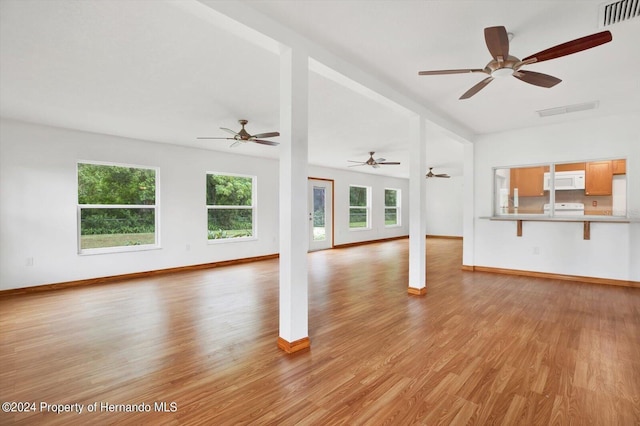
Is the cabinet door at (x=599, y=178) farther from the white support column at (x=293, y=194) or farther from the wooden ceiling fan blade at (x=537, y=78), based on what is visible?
the white support column at (x=293, y=194)

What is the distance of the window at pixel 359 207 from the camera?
10.0m

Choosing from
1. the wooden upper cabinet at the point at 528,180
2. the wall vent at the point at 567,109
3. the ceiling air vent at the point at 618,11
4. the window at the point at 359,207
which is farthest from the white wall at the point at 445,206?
the ceiling air vent at the point at 618,11

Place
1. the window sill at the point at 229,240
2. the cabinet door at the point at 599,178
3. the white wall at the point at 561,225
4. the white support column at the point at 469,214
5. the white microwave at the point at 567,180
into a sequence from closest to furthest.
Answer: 1. the white wall at the point at 561,225
2. the cabinet door at the point at 599,178
3. the white microwave at the point at 567,180
4. the white support column at the point at 469,214
5. the window sill at the point at 229,240

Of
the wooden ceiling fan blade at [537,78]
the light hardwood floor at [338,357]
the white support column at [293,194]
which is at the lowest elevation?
the light hardwood floor at [338,357]

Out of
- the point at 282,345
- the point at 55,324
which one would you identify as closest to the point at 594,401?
the point at 282,345

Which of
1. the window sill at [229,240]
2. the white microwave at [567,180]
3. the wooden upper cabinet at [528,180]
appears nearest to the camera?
the white microwave at [567,180]

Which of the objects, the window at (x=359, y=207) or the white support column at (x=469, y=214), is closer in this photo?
the white support column at (x=469, y=214)

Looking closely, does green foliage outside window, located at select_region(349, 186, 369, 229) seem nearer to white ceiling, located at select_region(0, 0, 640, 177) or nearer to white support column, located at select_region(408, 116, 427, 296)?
white ceiling, located at select_region(0, 0, 640, 177)

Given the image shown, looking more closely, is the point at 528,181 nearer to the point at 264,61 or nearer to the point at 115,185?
the point at 264,61

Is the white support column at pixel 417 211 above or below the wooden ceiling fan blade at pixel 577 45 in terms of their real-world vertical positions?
below

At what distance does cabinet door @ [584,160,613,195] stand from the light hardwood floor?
1.59 meters

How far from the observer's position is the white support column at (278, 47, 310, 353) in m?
2.42

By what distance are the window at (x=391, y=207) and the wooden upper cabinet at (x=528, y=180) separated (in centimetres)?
596

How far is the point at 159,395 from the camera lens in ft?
6.23
